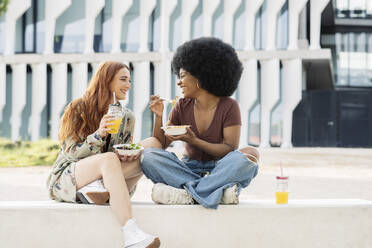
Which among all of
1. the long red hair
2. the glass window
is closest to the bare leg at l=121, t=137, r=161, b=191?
the long red hair

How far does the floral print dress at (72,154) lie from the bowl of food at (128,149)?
0.12 m

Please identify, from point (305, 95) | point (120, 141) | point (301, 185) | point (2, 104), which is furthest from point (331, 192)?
point (2, 104)

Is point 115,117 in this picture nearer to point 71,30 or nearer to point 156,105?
point 156,105

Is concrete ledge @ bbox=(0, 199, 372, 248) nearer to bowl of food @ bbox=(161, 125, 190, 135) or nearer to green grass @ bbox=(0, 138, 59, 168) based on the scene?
bowl of food @ bbox=(161, 125, 190, 135)

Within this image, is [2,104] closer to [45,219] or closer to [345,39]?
[345,39]

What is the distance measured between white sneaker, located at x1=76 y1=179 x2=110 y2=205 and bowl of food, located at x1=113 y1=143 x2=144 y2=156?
248mm

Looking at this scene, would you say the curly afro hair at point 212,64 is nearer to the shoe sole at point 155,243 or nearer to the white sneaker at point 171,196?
the white sneaker at point 171,196

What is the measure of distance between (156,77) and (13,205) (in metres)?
22.8

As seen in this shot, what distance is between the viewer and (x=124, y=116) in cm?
347

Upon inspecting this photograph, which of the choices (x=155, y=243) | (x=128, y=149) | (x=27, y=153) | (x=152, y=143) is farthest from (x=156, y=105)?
(x=27, y=153)

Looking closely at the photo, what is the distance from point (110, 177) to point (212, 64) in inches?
44.3

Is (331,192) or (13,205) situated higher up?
(13,205)

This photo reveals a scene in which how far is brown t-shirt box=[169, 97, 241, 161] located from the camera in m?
3.57

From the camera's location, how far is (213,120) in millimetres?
3594
